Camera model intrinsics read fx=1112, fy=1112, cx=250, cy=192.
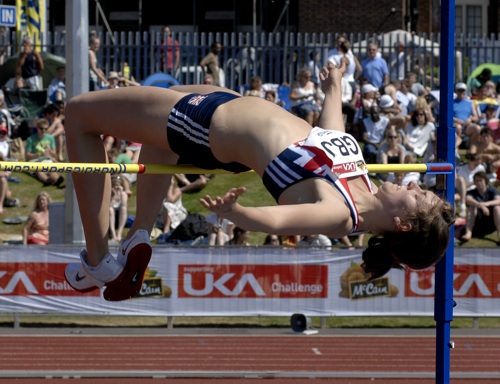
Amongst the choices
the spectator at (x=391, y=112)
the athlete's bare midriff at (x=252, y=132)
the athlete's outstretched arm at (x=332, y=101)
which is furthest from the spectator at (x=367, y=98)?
the athlete's bare midriff at (x=252, y=132)

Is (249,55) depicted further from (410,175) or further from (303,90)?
(410,175)

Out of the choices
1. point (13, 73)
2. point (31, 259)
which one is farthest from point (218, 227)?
point (13, 73)

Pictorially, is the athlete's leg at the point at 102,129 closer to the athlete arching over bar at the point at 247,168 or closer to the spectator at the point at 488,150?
the athlete arching over bar at the point at 247,168

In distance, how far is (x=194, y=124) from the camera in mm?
4715

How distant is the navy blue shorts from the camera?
15.5 feet

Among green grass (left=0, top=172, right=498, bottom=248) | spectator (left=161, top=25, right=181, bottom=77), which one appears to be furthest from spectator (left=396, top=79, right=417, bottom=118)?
spectator (left=161, top=25, right=181, bottom=77)

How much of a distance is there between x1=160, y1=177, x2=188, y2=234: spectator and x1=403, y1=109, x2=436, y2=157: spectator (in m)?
3.32

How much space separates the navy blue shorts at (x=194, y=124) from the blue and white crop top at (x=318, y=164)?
349 mm

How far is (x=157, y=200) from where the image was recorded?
5.55 meters
